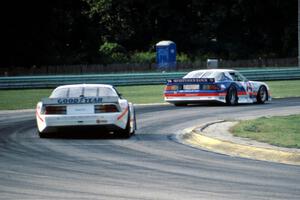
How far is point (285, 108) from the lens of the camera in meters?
27.1

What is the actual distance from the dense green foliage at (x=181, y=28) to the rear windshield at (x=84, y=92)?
52.9 meters

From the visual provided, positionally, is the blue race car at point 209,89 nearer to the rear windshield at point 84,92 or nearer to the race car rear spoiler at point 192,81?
the race car rear spoiler at point 192,81

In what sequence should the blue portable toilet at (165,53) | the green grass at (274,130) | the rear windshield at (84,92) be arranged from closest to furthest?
the green grass at (274,130) → the rear windshield at (84,92) → the blue portable toilet at (165,53)

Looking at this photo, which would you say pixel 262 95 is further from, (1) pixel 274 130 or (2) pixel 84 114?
(2) pixel 84 114

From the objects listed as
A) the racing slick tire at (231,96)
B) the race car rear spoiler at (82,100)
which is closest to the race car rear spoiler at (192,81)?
the racing slick tire at (231,96)

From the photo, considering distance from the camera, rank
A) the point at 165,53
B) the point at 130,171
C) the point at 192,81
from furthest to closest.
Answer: the point at 165,53 < the point at 192,81 < the point at 130,171

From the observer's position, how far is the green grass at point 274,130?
1539 centimetres

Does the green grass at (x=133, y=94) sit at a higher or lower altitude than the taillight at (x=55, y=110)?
lower

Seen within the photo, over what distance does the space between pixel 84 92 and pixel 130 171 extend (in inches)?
272

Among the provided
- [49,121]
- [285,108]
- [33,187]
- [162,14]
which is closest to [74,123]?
[49,121]

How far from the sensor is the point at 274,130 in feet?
58.2

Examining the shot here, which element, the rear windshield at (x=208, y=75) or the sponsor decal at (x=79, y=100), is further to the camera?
the rear windshield at (x=208, y=75)

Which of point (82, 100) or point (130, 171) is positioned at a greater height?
point (82, 100)

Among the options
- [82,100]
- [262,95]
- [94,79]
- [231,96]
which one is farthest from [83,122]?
[94,79]
